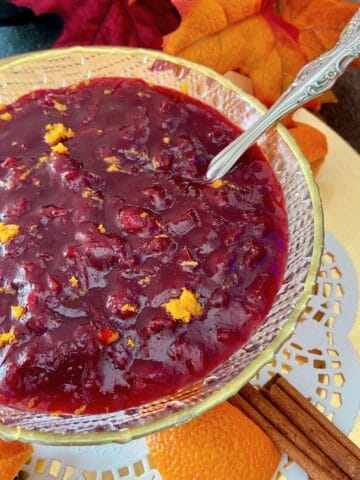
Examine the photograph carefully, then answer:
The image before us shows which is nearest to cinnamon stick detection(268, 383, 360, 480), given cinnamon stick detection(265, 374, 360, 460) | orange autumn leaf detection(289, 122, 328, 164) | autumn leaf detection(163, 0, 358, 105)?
cinnamon stick detection(265, 374, 360, 460)

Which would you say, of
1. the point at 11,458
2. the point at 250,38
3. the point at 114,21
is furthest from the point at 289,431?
the point at 114,21

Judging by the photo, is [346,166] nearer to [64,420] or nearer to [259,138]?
[259,138]

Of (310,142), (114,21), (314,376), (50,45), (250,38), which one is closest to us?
(314,376)

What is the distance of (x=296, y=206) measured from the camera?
4.17ft

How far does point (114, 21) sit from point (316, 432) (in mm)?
1240

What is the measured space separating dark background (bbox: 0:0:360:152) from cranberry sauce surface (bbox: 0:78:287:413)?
2.33 ft

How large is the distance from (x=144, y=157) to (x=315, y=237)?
379 mm

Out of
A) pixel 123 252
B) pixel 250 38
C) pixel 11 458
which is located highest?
pixel 250 38

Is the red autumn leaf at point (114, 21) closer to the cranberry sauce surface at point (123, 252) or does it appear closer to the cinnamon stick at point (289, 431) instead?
the cranberry sauce surface at point (123, 252)

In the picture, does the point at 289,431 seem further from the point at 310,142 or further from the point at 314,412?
the point at 310,142

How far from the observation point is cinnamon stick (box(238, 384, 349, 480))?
1.19 meters

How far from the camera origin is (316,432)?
1.23m

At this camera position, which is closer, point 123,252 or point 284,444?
point 123,252

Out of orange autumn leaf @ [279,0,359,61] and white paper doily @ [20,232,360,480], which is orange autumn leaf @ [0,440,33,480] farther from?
orange autumn leaf @ [279,0,359,61]
